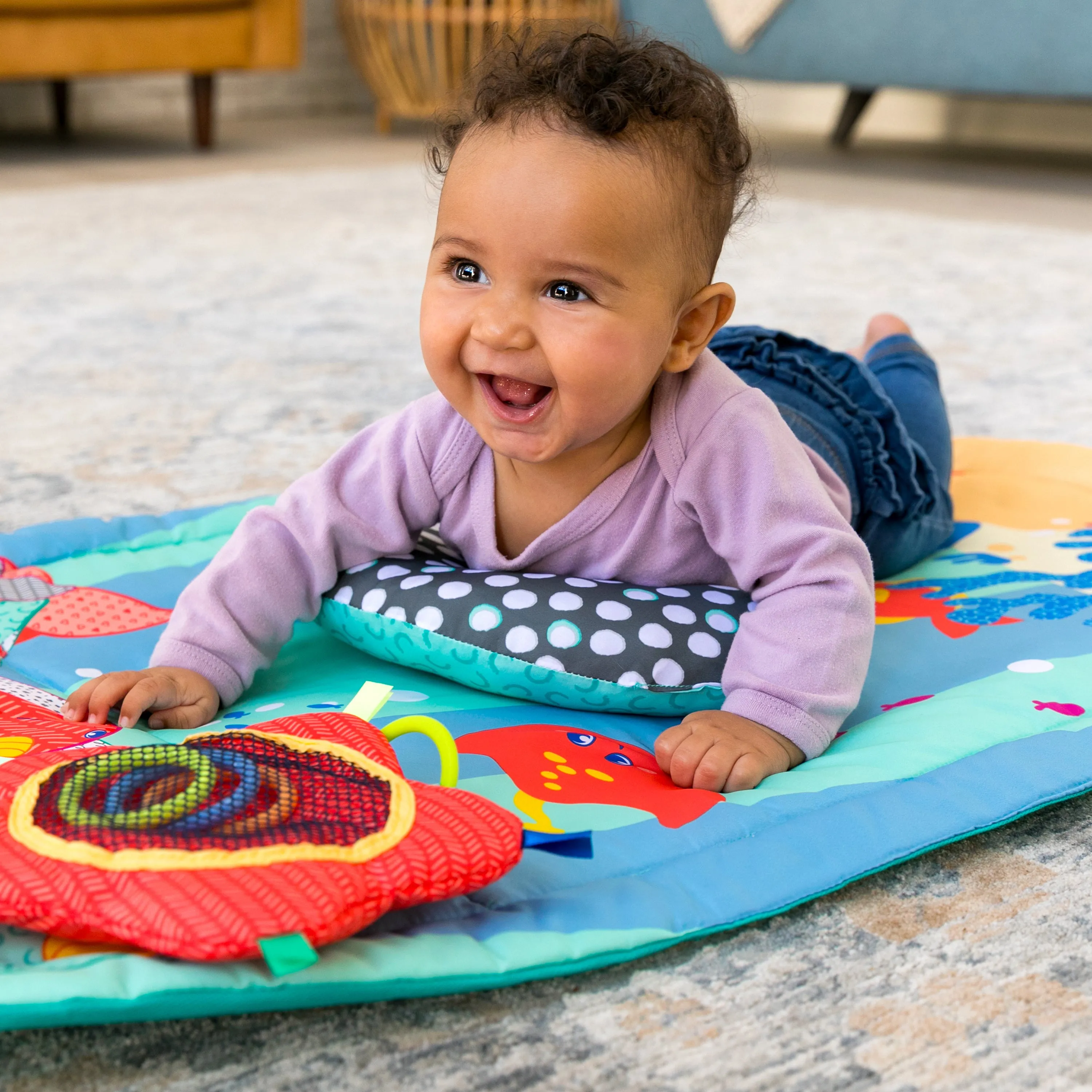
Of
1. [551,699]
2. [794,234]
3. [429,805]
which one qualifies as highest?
[429,805]

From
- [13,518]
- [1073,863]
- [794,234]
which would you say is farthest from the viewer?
[794,234]

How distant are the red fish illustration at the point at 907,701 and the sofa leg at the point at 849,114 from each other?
4111 mm

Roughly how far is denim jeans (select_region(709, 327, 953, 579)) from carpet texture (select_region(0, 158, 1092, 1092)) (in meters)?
0.42

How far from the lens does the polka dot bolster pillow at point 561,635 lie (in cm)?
92

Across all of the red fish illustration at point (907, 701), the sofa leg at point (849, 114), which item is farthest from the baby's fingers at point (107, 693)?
the sofa leg at point (849, 114)

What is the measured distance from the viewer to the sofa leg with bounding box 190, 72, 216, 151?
414cm

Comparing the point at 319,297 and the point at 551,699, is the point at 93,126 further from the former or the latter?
the point at 551,699

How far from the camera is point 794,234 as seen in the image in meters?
2.98

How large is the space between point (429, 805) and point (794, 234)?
2539mm

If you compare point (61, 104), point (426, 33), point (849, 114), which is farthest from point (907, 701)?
point (61, 104)

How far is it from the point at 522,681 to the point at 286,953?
0.38m

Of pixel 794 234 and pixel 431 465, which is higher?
pixel 431 465

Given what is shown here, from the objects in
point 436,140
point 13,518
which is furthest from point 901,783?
point 13,518

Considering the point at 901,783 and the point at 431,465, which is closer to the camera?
the point at 901,783
